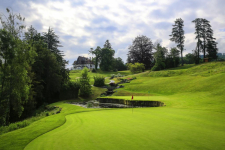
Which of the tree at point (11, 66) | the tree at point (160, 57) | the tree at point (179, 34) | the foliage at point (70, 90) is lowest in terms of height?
the foliage at point (70, 90)

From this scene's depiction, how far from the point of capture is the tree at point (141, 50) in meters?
80.4

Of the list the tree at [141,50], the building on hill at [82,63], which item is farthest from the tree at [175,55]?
the building on hill at [82,63]

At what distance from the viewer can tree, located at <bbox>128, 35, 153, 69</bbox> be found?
8044 centimetres

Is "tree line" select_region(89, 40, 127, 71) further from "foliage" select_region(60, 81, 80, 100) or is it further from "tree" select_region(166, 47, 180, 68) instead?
"foliage" select_region(60, 81, 80, 100)

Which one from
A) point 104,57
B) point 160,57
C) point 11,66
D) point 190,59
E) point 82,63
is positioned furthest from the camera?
point 82,63

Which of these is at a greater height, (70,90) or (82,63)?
(82,63)

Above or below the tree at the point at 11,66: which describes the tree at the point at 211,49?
above

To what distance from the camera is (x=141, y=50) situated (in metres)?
83.4

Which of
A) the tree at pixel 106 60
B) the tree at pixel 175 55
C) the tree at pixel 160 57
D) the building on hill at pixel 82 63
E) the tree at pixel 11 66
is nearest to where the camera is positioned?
the tree at pixel 11 66

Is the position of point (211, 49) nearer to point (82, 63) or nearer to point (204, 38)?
point (204, 38)

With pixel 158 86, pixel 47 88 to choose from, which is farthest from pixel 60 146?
pixel 158 86

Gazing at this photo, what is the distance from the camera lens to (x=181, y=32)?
6438cm

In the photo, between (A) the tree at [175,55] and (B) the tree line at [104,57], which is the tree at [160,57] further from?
(B) the tree line at [104,57]

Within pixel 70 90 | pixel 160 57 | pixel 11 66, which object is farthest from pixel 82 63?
pixel 11 66
